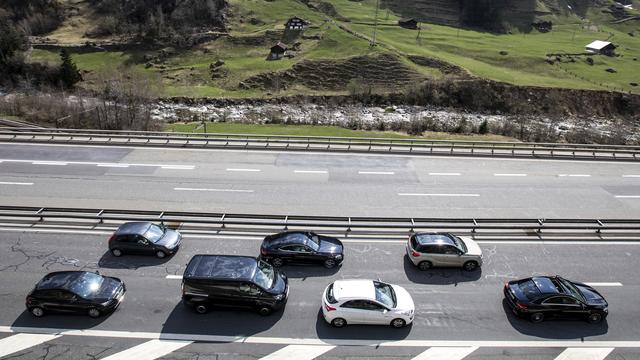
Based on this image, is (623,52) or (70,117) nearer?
(70,117)

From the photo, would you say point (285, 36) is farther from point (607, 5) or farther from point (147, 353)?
point (607, 5)

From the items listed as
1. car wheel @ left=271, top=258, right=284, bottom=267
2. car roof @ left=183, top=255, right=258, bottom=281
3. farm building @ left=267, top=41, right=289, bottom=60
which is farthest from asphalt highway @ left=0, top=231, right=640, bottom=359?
farm building @ left=267, top=41, right=289, bottom=60

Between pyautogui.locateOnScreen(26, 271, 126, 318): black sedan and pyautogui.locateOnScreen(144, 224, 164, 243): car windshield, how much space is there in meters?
3.35

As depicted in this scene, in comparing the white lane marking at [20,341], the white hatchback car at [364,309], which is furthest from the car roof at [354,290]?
the white lane marking at [20,341]

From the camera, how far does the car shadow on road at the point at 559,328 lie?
57.5 feet

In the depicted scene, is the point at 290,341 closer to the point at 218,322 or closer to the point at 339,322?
the point at 339,322

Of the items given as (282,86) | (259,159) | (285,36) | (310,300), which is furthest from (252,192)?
(285,36)

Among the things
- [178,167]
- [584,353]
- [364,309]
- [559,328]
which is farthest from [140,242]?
[584,353]

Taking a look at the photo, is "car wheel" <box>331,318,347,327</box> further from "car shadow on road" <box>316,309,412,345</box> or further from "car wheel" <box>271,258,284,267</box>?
"car wheel" <box>271,258,284,267</box>

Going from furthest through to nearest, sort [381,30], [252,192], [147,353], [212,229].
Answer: [381,30] < [252,192] < [212,229] < [147,353]

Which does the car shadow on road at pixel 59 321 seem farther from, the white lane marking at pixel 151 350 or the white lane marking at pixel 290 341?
the white lane marking at pixel 151 350

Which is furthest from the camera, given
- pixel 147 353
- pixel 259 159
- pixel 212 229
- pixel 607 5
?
pixel 607 5

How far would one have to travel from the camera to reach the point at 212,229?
77.3ft

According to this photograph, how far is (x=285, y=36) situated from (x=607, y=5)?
117 metres
